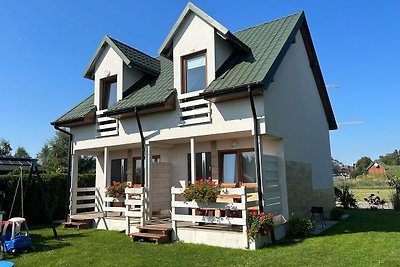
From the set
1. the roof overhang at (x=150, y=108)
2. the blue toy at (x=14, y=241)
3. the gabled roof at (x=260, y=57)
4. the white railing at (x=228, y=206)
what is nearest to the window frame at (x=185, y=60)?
the roof overhang at (x=150, y=108)

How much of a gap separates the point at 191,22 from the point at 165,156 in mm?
6140

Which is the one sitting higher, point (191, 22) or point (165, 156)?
point (191, 22)

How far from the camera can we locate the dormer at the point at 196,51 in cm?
1167

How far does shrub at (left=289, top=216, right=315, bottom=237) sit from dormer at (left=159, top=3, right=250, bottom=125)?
4892mm

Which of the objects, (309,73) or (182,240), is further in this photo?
(309,73)

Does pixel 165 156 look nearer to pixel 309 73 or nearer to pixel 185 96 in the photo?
pixel 185 96

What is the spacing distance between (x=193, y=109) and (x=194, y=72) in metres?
1.54

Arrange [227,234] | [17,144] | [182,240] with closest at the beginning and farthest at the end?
[227,234] → [182,240] → [17,144]

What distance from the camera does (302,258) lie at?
7555 millimetres

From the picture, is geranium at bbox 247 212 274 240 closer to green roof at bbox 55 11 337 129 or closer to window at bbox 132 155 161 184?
green roof at bbox 55 11 337 129

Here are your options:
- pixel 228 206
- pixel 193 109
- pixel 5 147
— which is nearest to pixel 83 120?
pixel 193 109

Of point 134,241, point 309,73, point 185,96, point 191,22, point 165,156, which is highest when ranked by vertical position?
point 191,22

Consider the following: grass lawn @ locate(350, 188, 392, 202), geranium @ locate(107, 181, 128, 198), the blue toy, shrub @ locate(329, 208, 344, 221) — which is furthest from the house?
grass lawn @ locate(350, 188, 392, 202)

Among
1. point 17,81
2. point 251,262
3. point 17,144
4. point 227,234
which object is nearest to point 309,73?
point 227,234
